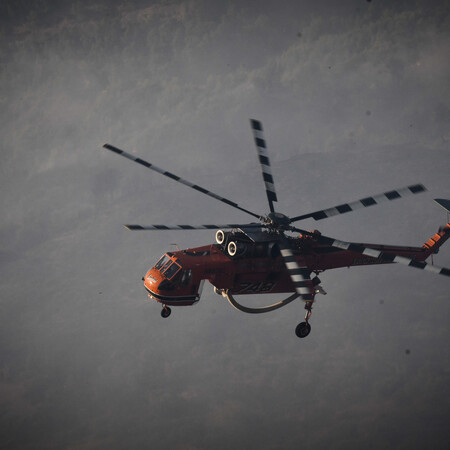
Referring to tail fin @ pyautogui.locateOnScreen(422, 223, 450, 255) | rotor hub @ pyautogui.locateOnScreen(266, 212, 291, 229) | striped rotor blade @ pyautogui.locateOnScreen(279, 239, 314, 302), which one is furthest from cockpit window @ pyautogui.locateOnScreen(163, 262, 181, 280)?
tail fin @ pyautogui.locateOnScreen(422, 223, 450, 255)

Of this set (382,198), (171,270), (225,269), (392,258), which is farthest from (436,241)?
(171,270)

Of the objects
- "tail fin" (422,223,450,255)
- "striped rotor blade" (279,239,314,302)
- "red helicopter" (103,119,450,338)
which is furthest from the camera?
"tail fin" (422,223,450,255)

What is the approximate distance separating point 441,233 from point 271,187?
14.5m

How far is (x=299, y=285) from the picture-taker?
22578mm

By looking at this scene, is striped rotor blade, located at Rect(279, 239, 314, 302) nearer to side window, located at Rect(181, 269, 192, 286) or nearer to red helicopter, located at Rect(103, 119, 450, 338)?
red helicopter, located at Rect(103, 119, 450, 338)

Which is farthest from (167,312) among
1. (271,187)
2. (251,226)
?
(271,187)

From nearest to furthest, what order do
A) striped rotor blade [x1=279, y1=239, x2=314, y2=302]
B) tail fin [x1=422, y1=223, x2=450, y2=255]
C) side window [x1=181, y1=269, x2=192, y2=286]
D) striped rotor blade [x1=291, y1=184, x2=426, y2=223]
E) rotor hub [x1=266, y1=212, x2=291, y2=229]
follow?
striped rotor blade [x1=279, y1=239, x2=314, y2=302] < striped rotor blade [x1=291, y1=184, x2=426, y2=223] < rotor hub [x1=266, y1=212, x2=291, y2=229] < side window [x1=181, y1=269, x2=192, y2=286] < tail fin [x1=422, y1=223, x2=450, y2=255]

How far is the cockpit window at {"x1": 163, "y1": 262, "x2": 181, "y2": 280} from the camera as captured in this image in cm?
2780

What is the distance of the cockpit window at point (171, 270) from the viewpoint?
91.2ft

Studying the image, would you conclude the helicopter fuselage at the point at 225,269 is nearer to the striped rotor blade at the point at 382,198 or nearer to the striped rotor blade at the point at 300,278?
the striped rotor blade at the point at 300,278

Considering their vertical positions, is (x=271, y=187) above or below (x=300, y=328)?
above

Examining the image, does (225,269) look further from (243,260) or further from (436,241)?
(436,241)

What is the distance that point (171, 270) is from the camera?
28000mm

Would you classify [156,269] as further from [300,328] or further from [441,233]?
[441,233]
